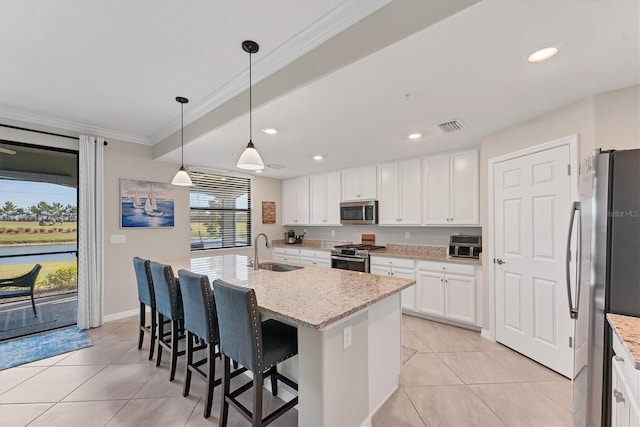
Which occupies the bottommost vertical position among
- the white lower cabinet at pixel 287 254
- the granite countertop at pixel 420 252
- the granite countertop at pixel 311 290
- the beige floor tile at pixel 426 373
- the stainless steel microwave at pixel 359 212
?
the beige floor tile at pixel 426 373

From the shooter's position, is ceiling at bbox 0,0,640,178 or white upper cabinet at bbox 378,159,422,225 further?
white upper cabinet at bbox 378,159,422,225

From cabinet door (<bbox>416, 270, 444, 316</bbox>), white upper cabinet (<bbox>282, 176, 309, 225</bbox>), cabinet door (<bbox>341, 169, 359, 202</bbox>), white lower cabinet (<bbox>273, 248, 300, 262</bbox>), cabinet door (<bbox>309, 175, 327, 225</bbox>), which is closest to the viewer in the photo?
cabinet door (<bbox>416, 270, 444, 316</bbox>)

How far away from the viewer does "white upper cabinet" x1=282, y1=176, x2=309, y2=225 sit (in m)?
5.61

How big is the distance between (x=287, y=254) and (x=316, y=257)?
0.86 metres

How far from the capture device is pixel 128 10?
1561 millimetres

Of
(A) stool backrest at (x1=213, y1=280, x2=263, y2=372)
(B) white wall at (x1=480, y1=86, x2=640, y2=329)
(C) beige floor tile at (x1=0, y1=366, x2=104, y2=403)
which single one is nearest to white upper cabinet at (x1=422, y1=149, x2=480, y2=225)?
(B) white wall at (x1=480, y1=86, x2=640, y2=329)

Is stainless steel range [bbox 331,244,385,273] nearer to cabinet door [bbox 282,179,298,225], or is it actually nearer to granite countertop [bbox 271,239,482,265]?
granite countertop [bbox 271,239,482,265]

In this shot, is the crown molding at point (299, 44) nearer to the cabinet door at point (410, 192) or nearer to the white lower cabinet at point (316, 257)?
the cabinet door at point (410, 192)

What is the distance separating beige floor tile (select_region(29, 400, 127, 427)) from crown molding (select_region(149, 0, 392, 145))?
266 centimetres

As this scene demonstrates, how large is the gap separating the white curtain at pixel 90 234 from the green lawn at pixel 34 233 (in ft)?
1.22

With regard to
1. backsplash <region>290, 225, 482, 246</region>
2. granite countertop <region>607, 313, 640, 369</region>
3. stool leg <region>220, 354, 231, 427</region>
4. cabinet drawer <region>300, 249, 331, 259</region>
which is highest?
backsplash <region>290, 225, 482, 246</region>

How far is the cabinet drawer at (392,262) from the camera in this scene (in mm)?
3809

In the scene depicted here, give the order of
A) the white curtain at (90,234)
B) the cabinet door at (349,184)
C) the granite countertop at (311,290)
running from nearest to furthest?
1. the granite countertop at (311,290)
2. the white curtain at (90,234)
3. the cabinet door at (349,184)

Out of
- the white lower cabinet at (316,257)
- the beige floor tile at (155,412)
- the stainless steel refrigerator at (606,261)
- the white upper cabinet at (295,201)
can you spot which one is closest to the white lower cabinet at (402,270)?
the white lower cabinet at (316,257)
